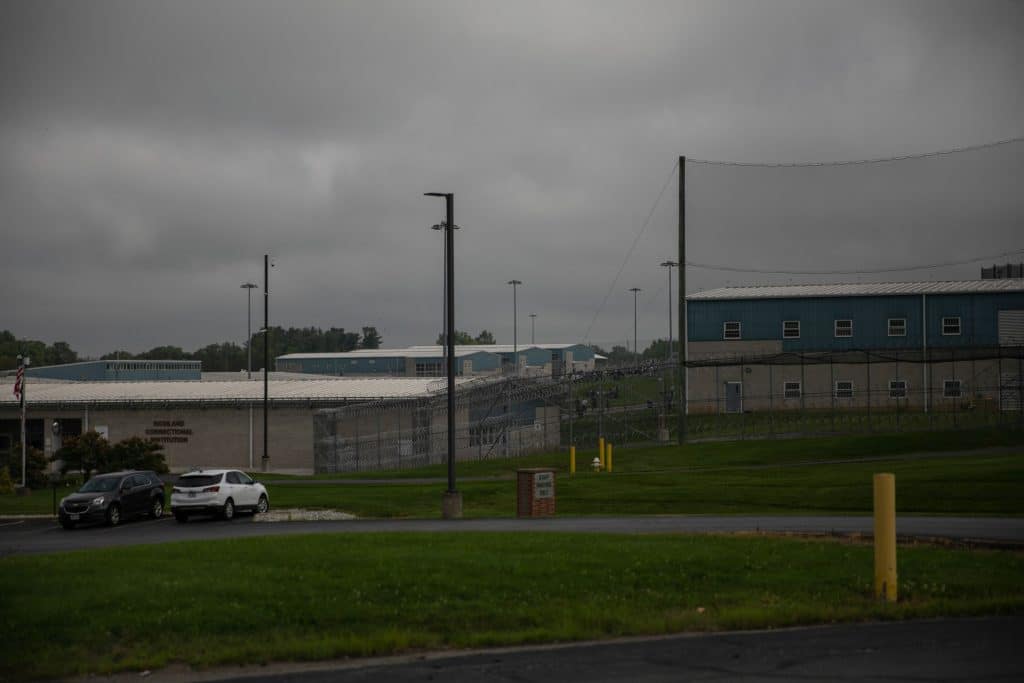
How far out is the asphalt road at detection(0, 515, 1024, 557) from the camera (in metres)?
20.7

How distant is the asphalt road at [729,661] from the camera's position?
33.9 ft

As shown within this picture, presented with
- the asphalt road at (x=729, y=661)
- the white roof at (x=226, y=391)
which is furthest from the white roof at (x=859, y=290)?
the asphalt road at (x=729, y=661)

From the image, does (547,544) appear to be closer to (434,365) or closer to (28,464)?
(28,464)

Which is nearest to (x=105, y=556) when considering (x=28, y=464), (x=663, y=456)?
(x=663, y=456)

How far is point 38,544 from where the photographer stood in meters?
25.5

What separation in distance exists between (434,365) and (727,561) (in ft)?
344

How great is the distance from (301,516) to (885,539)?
851 inches

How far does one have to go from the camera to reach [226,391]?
72.6 metres

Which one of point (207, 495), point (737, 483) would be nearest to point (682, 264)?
point (737, 483)

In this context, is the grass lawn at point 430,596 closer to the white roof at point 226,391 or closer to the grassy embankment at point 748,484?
the grassy embankment at point 748,484

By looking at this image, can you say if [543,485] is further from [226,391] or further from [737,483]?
[226,391]

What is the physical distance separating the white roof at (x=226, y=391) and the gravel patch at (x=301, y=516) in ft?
106

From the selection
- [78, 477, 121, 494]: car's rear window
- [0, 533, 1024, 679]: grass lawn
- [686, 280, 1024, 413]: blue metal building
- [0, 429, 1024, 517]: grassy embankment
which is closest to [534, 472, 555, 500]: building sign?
[0, 429, 1024, 517]: grassy embankment

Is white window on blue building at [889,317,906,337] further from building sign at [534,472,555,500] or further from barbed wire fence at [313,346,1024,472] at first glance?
building sign at [534,472,555,500]
